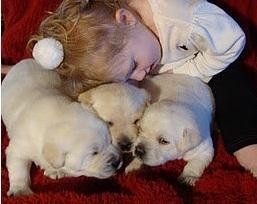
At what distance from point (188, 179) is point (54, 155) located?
398 mm

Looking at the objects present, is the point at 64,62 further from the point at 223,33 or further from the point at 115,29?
the point at 223,33

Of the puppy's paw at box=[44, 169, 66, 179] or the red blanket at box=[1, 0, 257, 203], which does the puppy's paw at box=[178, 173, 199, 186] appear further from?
the puppy's paw at box=[44, 169, 66, 179]

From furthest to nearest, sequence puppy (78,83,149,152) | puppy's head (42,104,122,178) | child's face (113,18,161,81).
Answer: child's face (113,18,161,81) < puppy (78,83,149,152) < puppy's head (42,104,122,178)

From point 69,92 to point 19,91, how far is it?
146 mm

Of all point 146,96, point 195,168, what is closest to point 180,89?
point 146,96

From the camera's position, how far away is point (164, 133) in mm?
1708

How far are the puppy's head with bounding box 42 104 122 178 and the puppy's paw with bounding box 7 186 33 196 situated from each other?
0.12 m

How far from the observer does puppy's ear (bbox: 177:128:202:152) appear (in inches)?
67.3

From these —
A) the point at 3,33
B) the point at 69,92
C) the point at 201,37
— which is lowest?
the point at 3,33

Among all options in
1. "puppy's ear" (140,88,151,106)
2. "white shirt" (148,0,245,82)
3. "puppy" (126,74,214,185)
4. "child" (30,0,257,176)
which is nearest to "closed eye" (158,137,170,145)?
"puppy" (126,74,214,185)

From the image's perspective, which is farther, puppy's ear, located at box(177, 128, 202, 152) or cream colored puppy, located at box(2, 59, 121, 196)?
puppy's ear, located at box(177, 128, 202, 152)

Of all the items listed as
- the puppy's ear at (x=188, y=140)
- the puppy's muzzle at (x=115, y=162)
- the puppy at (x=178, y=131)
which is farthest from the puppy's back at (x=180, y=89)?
the puppy's muzzle at (x=115, y=162)

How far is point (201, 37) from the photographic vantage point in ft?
6.15

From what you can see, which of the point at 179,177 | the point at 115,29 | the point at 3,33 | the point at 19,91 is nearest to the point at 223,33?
the point at 115,29
